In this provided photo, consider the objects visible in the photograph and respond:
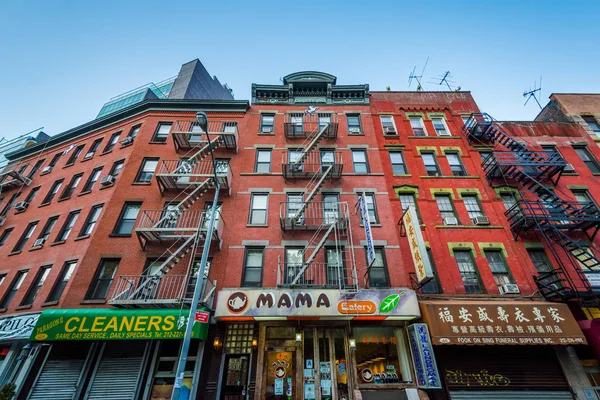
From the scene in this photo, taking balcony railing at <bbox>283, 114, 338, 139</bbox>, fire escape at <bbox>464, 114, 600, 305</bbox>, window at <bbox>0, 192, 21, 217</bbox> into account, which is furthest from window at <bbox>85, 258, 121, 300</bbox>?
fire escape at <bbox>464, 114, 600, 305</bbox>

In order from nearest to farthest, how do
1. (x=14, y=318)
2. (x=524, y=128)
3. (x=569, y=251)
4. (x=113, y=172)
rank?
1. (x=14, y=318)
2. (x=569, y=251)
3. (x=113, y=172)
4. (x=524, y=128)

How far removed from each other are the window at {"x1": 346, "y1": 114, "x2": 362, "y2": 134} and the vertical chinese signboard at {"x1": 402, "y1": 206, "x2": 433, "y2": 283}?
27.7 feet

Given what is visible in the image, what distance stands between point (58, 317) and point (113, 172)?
10018 millimetres

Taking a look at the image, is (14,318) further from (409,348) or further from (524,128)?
(524,128)

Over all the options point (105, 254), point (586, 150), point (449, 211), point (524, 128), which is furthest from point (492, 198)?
point (105, 254)

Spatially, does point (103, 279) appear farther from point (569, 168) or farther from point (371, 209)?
point (569, 168)

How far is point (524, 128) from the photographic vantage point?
1977cm

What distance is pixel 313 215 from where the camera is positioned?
1520cm

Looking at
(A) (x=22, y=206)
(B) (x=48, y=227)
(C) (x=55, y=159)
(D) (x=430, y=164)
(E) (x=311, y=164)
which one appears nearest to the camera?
(E) (x=311, y=164)

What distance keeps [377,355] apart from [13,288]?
19.8 m

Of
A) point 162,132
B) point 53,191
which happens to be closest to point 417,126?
point 162,132

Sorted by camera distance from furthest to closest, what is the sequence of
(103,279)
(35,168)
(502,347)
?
(35,168) → (103,279) → (502,347)

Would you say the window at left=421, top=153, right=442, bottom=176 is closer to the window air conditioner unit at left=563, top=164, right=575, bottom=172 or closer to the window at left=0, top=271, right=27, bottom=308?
the window air conditioner unit at left=563, top=164, right=575, bottom=172

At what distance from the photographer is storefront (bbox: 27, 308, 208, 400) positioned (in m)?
10.6
